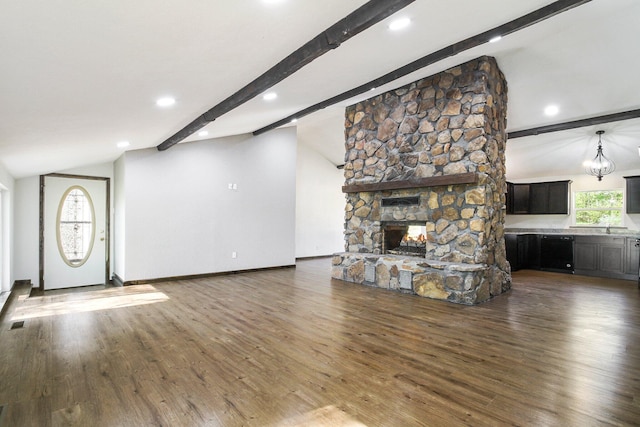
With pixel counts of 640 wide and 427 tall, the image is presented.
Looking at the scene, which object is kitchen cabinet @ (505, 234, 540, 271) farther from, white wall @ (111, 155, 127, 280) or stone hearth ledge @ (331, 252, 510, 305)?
white wall @ (111, 155, 127, 280)

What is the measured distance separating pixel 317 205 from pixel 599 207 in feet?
22.3

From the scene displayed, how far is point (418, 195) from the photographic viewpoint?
5562 mm

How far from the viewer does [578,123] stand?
610cm

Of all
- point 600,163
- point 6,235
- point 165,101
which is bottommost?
point 6,235

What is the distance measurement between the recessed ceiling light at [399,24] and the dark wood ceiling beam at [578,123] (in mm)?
4505

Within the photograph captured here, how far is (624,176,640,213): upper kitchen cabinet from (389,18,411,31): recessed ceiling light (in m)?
6.62

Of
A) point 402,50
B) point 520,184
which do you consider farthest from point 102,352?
point 520,184

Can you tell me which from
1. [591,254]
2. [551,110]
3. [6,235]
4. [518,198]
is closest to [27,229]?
[6,235]

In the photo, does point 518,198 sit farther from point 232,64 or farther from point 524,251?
point 232,64

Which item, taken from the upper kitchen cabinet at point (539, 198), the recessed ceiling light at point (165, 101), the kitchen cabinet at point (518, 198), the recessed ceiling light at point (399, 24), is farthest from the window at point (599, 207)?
the recessed ceiling light at point (165, 101)

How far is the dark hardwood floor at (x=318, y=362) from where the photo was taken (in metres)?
2.04

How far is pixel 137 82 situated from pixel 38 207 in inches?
198

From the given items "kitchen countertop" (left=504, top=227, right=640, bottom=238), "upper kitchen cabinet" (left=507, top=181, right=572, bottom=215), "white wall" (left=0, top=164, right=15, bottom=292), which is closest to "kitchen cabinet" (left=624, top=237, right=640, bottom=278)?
"kitchen countertop" (left=504, top=227, right=640, bottom=238)

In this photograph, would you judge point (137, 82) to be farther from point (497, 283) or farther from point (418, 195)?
point (497, 283)
